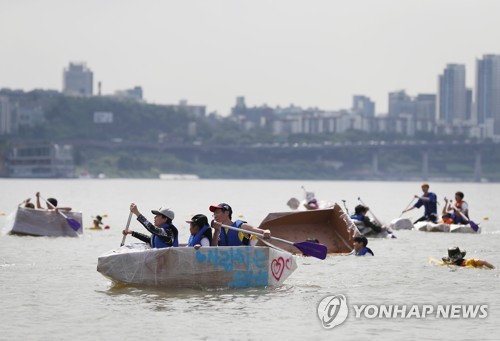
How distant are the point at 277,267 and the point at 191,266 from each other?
1815mm

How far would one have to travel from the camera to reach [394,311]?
76.0ft

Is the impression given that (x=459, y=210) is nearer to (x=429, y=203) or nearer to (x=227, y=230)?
(x=429, y=203)

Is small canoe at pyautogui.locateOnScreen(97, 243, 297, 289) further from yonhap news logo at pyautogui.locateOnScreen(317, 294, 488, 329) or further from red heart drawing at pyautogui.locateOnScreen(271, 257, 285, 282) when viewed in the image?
yonhap news logo at pyautogui.locateOnScreen(317, 294, 488, 329)

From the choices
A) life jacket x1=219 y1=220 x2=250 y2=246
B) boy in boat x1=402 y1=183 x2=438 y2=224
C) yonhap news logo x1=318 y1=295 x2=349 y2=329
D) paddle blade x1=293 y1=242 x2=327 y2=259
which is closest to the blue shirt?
boy in boat x1=402 y1=183 x2=438 y2=224

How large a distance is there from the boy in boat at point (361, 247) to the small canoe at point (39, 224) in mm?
11673

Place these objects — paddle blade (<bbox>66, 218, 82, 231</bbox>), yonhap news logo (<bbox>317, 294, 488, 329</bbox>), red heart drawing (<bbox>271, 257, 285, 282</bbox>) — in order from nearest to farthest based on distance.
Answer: yonhap news logo (<bbox>317, 294, 488, 329</bbox>) → red heart drawing (<bbox>271, 257, 285, 282</bbox>) → paddle blade (<bbox>66, 218, 82, 231</bbox>)

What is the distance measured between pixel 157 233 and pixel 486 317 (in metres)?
6.20

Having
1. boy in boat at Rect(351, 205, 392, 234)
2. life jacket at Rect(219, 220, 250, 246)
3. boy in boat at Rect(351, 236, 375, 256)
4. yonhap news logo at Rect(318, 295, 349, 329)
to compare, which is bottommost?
yonhap news logo at Rect(318, 295, 349, 329)

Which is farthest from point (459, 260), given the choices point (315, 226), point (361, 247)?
point (315, 226)

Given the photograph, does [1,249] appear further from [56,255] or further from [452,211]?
[452,211]

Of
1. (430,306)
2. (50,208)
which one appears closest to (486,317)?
(430,306)

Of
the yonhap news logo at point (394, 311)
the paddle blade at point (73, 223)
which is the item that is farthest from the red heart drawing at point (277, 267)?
the paddle blade at point (73, 223)

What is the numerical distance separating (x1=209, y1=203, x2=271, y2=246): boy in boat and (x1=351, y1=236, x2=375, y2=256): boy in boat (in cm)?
784

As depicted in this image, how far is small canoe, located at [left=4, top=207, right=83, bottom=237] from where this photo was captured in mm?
40906
